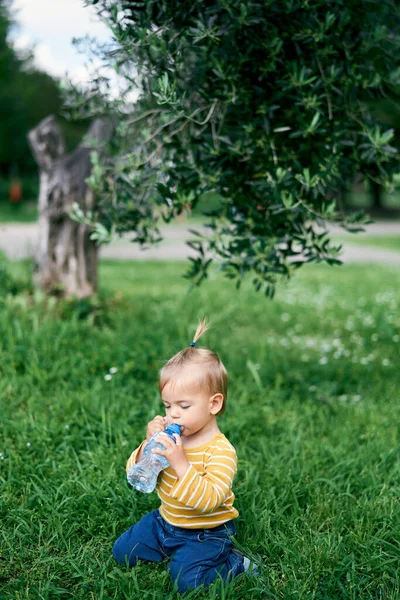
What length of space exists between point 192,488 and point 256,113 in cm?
213

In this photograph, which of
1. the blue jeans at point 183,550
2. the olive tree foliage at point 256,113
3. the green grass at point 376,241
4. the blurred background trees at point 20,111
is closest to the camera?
the blue jeans at point 183,550

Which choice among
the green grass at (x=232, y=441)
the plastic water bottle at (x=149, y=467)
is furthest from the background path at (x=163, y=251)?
the plastic water bottle at (x=149, y=467)

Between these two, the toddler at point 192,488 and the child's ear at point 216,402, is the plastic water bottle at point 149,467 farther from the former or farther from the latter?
the child's ear at point 216,402

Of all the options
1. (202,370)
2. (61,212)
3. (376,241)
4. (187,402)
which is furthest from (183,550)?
(376,241)

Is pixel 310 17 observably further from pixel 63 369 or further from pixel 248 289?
pixel 248 289

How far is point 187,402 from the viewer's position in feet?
8.27

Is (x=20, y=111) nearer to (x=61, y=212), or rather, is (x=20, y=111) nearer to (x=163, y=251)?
(x=163, y=251)

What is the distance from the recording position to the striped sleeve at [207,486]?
240cm

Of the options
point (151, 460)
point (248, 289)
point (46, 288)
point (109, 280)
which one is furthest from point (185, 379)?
point (109, 280)

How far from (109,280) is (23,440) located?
5.76 metres

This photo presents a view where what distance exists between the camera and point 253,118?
368 centimetres

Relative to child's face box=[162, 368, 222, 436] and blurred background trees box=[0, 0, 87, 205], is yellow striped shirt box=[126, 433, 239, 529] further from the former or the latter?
blurred background trees box=[0, 0, 87, 205]

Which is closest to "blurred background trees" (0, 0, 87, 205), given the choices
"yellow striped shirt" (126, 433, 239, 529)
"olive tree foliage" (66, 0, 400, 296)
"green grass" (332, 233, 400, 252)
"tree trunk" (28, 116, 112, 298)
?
"green grass" (332, 233, 400, 252)

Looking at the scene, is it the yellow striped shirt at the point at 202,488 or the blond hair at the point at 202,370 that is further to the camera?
the blond hair at the point at 202,370
